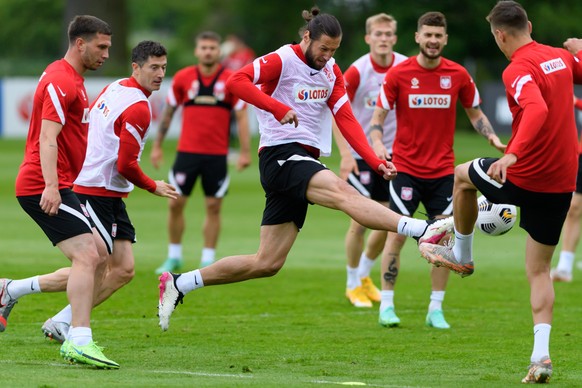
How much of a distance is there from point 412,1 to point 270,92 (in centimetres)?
4261

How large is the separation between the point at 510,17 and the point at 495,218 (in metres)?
1.75

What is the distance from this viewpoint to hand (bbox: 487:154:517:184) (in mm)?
7504

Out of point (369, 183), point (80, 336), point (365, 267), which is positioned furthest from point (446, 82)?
point (80, 336)

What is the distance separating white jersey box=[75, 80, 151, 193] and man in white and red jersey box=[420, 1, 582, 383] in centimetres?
262

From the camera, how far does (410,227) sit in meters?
8.52

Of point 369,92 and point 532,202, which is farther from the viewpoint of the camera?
point 369,92

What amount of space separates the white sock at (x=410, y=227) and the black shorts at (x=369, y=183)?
4.17 m

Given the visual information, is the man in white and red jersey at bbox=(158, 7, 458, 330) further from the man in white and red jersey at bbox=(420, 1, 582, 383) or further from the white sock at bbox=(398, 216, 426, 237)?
the man in white and red jersey at bbox=(420, 1, 582, 383)

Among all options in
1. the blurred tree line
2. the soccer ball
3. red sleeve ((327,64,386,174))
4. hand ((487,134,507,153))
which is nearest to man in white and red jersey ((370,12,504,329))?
hand ((487,134,507,153))

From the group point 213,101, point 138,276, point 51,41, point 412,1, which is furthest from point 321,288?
point 51,41

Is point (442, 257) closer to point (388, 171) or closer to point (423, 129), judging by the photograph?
point (388, 171)

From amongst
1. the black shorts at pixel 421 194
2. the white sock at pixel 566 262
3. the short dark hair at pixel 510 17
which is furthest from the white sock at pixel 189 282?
the white sock at pixel 566 262

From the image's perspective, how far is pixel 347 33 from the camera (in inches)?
2106

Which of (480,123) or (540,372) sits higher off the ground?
(480,123)
